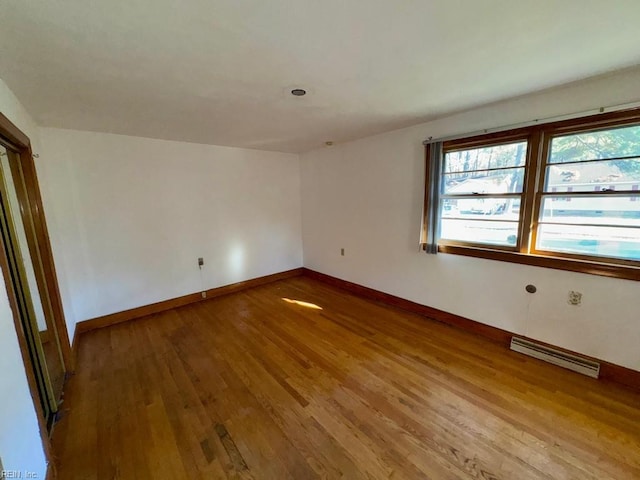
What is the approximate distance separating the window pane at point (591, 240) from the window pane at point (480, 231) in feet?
0.72

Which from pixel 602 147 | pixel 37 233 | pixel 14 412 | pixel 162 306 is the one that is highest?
pixel 602 147

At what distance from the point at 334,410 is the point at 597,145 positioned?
111 inches

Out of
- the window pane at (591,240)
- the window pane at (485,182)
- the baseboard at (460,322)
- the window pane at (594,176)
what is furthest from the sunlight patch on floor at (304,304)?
the window pane at (594,176)

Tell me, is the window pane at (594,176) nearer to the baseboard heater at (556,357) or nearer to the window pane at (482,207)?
the window pane at (482,207)

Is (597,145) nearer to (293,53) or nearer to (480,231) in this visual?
(480,231)

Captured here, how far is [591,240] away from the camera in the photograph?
6.90 ft

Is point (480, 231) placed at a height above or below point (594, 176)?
below

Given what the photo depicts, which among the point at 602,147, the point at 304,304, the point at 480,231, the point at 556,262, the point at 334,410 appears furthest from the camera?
the point at 304,304

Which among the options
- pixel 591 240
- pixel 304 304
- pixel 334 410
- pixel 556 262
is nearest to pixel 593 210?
pixel 591 240

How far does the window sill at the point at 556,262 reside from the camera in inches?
76.3

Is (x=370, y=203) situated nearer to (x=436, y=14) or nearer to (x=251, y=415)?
(x=436, y=14)

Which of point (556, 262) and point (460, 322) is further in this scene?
point (460, 322)

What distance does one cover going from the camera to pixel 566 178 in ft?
7.09

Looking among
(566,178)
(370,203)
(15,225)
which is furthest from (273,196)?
(566,178)
